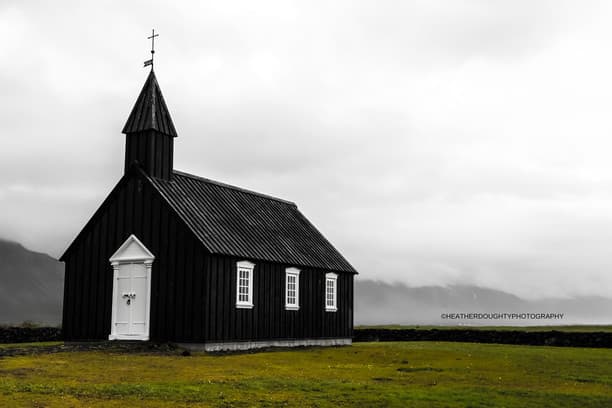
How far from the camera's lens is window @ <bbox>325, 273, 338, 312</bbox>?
37781 mm

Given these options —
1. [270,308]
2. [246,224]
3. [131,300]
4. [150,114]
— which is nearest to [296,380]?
[131,300]

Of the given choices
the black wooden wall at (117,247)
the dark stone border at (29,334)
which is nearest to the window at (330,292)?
the black wooden wall at (117,247)

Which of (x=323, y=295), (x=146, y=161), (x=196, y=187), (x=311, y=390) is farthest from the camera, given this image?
(x=323, y=295)

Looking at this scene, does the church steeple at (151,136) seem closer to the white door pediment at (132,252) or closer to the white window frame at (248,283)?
the white door pediment at (132,252)

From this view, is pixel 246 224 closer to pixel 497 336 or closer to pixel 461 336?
pixel 461 336

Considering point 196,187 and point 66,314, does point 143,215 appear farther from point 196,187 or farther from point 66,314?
point 66,314

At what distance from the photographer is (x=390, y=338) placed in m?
48.7

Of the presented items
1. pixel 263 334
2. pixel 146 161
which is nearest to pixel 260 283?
pixel 263 334

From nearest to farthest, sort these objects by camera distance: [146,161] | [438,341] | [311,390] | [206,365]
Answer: [311,390]
[206,365]
[146,161]
[438,341]

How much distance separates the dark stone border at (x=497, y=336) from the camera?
4144cm

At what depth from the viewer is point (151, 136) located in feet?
106

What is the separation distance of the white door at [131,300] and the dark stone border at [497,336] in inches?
850

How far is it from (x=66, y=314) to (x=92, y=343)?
433 centimetres

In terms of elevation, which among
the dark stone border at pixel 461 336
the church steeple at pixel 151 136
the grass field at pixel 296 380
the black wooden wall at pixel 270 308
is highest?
the church steeple at pixel 151 136
